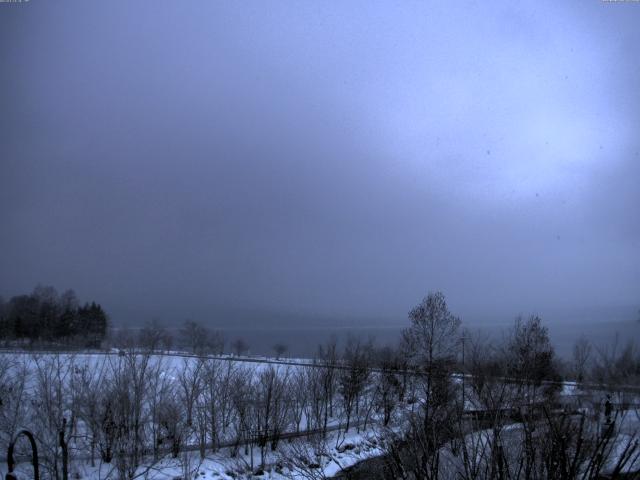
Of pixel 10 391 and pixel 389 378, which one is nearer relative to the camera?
pixel 10 391

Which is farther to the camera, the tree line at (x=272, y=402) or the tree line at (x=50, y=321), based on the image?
the tree line at (x=50, y=321)

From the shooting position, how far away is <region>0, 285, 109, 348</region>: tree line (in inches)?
3236

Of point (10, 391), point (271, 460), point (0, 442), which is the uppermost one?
point (10, 391)

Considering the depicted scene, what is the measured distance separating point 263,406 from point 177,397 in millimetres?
7794

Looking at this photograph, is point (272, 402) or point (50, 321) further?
point (50, 321)

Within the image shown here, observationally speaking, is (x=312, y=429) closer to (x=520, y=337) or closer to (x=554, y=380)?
(x=520, y=337)

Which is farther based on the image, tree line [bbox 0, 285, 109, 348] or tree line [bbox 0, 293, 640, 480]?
tree line [bbox 0, 285, 109, 348]

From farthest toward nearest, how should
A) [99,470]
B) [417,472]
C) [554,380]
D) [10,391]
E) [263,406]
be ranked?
1. [554,380]
2. [263,406]
3. [10,391]
4. [99,470]
5. [417,472]

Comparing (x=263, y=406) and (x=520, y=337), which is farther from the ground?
(x=520, y=337)

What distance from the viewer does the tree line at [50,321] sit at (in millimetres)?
82188

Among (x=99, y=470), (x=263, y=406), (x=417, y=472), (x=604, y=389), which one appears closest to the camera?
(x=417, y=472)

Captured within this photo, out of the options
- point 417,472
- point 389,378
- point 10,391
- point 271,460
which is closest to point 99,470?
point 10,391

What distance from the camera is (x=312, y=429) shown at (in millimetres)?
36031

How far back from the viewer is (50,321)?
89188mm
